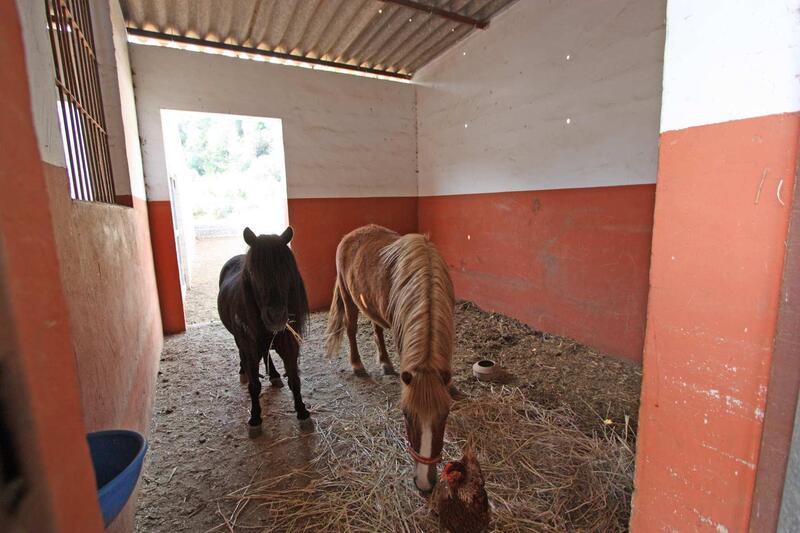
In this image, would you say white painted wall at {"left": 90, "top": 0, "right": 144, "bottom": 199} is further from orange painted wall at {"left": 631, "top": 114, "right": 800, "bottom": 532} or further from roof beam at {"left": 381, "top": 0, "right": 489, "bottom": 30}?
orange painted wall at {"left": 631, "top": 114, "right": 800, "bottom": 532}

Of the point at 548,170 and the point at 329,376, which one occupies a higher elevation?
the point at 548,170

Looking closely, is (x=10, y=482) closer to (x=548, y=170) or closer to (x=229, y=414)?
(x=229, y=414)

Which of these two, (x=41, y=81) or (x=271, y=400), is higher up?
(x=41, y=81)

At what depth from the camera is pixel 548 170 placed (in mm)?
3654

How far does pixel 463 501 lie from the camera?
1426 millimetres

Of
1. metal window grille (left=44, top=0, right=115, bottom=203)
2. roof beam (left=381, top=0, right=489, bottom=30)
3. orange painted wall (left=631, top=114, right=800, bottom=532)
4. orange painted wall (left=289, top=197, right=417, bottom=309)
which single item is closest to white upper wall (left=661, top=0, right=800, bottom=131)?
orange painted wall (left=631, top=114, right=800, bottom=532)

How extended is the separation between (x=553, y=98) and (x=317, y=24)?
9.00 feet

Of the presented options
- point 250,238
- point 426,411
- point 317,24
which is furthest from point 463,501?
point 317,24

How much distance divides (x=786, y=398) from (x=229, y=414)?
116 inches

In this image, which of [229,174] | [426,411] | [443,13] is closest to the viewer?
[426,411]

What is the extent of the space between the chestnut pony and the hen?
0.16 metres

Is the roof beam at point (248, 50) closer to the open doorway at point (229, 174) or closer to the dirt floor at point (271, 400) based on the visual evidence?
the dirt floor at point (271, 400)

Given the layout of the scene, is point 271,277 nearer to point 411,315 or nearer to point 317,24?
point 411,315

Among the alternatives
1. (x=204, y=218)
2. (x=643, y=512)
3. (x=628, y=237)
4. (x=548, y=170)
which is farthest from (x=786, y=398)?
(x=204, y=218)
